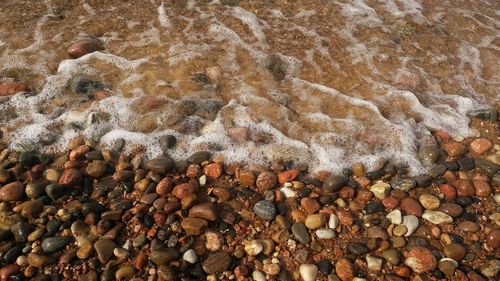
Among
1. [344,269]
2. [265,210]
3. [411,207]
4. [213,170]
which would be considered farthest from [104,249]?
[411,207]

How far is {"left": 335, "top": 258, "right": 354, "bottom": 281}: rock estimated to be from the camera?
2.99 m

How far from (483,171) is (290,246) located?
226 centimetres

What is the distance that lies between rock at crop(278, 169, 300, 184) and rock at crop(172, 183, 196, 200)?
0.84 m

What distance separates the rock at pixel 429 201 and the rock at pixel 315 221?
Answer: 3.24ft

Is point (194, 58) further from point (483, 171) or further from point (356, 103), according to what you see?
point (483, 171)

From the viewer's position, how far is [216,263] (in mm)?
3008

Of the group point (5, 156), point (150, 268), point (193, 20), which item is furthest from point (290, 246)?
point (193, 20)

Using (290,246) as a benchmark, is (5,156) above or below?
above

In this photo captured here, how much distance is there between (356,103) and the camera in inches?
186

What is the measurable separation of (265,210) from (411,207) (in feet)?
4.42

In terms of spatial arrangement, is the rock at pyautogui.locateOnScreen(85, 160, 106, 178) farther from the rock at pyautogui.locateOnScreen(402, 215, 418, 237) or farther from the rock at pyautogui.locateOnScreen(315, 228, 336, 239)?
the rock at pyautogui.locateOnScreen(402, 215, 418, 237)

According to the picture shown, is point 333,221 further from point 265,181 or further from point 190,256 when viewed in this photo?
point 190,256

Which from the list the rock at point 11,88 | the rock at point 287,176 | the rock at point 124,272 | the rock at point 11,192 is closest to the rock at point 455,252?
the rock at point 287,176

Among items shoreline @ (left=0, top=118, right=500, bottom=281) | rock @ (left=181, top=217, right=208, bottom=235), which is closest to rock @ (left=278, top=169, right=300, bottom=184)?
shoreline @ (left=0, top=118, right=500, bottom=281)
